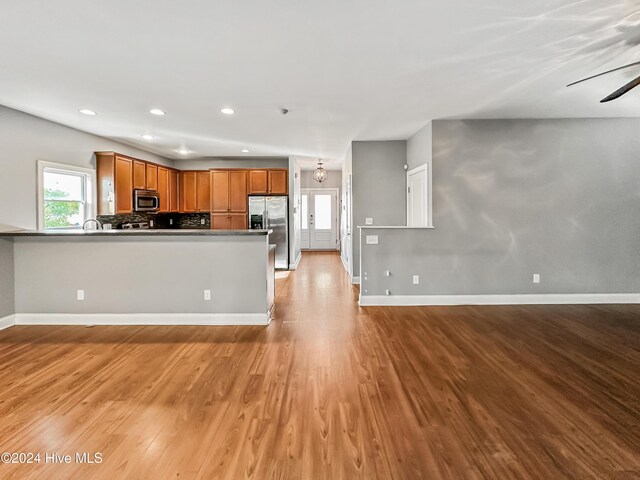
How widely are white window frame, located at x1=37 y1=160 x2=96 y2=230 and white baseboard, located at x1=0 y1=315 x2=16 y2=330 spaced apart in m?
1.12

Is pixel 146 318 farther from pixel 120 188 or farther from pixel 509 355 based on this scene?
pixel 509 355

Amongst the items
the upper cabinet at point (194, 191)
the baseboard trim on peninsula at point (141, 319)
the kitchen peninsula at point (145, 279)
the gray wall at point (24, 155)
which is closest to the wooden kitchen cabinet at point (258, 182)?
the upper cabinet at point (194, 191)

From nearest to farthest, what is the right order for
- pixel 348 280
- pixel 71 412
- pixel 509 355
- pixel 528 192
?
1. pixel 71 412
2. pixel 509 355
3. pixel 528 192
4. pixel 348 280

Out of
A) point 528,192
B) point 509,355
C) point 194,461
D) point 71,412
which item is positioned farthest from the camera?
point 528,192

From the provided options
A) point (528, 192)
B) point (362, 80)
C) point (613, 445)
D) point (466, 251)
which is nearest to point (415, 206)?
point (466, 251)

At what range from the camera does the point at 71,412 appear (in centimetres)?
233

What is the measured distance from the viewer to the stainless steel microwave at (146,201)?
627 centimetres

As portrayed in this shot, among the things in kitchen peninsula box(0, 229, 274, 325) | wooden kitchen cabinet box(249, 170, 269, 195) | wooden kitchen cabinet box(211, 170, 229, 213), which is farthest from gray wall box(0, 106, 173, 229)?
wooden kitchen cabinet box(249, 170, 269, 195)

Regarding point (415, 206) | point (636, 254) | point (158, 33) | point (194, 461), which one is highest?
point (158, 33)

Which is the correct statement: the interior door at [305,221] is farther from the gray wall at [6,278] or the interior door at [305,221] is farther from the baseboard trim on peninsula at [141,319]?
the gray wall at [6,278]

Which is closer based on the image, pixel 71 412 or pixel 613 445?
pixel 613 445

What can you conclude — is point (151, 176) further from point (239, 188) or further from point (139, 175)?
point (239, 188)

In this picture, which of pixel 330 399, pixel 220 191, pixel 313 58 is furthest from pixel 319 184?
pixel 330 399

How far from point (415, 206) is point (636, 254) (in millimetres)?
3072
